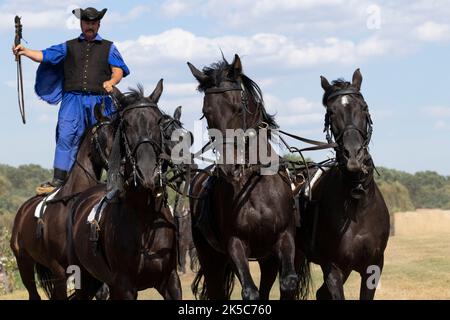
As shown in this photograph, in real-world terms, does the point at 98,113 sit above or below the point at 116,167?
above

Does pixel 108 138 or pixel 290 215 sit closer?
pixel 290 215

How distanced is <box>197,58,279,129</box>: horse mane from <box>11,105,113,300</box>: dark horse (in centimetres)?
139

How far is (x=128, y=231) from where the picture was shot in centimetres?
912

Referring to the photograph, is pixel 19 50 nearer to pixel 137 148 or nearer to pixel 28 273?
pixel 28 273

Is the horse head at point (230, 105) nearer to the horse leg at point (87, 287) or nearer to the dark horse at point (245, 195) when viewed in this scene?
the dark horse at point (245, 195)

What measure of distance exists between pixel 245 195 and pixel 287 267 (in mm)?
805

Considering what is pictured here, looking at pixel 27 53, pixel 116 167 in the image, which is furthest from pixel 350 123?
pixel 27 53

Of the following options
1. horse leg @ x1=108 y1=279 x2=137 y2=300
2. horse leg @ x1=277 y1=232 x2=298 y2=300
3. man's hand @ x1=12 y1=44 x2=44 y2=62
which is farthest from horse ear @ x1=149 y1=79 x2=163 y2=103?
man's hand @ x1=12 y1=44 x2=44 y2=62


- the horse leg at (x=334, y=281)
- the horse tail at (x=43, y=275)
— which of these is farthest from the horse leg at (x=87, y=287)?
the horse leg at (x=334, y=281)

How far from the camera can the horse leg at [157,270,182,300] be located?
9.10m

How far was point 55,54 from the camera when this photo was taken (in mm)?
11648
